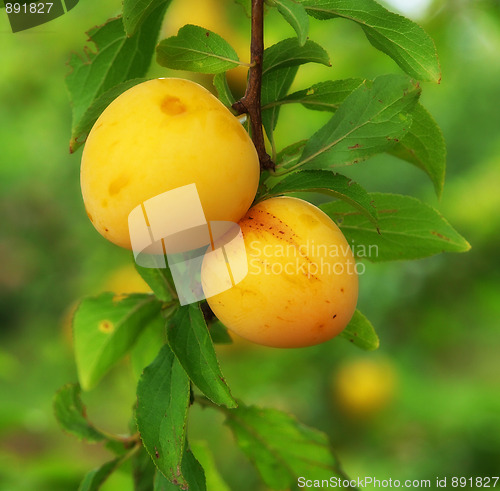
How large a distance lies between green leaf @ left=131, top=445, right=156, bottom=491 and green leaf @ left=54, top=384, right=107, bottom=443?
0.05 m

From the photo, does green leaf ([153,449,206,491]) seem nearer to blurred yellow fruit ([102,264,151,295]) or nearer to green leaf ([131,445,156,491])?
green leaf ([131,445,156,491])

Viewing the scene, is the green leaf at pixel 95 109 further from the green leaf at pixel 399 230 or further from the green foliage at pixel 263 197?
the green leaf at pixel 399 230

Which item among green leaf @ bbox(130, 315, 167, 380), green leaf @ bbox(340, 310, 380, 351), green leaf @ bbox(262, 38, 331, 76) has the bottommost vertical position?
green leaf @ bbox(130, 315, 167, 380)

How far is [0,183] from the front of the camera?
2.29 meters

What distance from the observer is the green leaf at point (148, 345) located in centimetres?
64

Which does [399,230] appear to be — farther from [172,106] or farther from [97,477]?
[97,477]

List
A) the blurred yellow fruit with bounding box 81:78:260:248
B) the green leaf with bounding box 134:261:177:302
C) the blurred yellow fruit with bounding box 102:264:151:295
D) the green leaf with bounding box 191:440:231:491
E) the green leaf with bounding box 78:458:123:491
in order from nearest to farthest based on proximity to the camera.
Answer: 1. the blurred yellow fruit with bounding box 81:78:260:248
2. the green leaf with bounding box 134:261:177:302
3. the green leaf with bounding box 78:458:123:491
4. the green leaf with bounding box 191:440:231:491
5. the blurred yellow fruit with bounding box 102:264:151:295

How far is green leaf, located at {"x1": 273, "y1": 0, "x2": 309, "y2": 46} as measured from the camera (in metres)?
0.40

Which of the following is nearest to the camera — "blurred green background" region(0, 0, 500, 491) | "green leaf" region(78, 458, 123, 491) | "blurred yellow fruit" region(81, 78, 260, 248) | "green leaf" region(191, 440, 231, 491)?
"blurred yellow fruit" region(81, 78, 260, 248)

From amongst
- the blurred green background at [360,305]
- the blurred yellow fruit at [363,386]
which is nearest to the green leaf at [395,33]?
the blurred green background at [360,305]

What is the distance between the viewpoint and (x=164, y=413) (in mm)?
465

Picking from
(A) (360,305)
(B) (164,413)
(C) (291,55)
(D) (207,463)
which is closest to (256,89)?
(C) (291,55)

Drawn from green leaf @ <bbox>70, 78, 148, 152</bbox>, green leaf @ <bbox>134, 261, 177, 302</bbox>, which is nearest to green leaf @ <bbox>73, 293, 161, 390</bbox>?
green leaf @ <bbox>134, 261, 177, 302</bbox>

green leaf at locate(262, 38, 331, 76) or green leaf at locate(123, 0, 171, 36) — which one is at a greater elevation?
green leaf at locate(123, 0, 171, 36)
